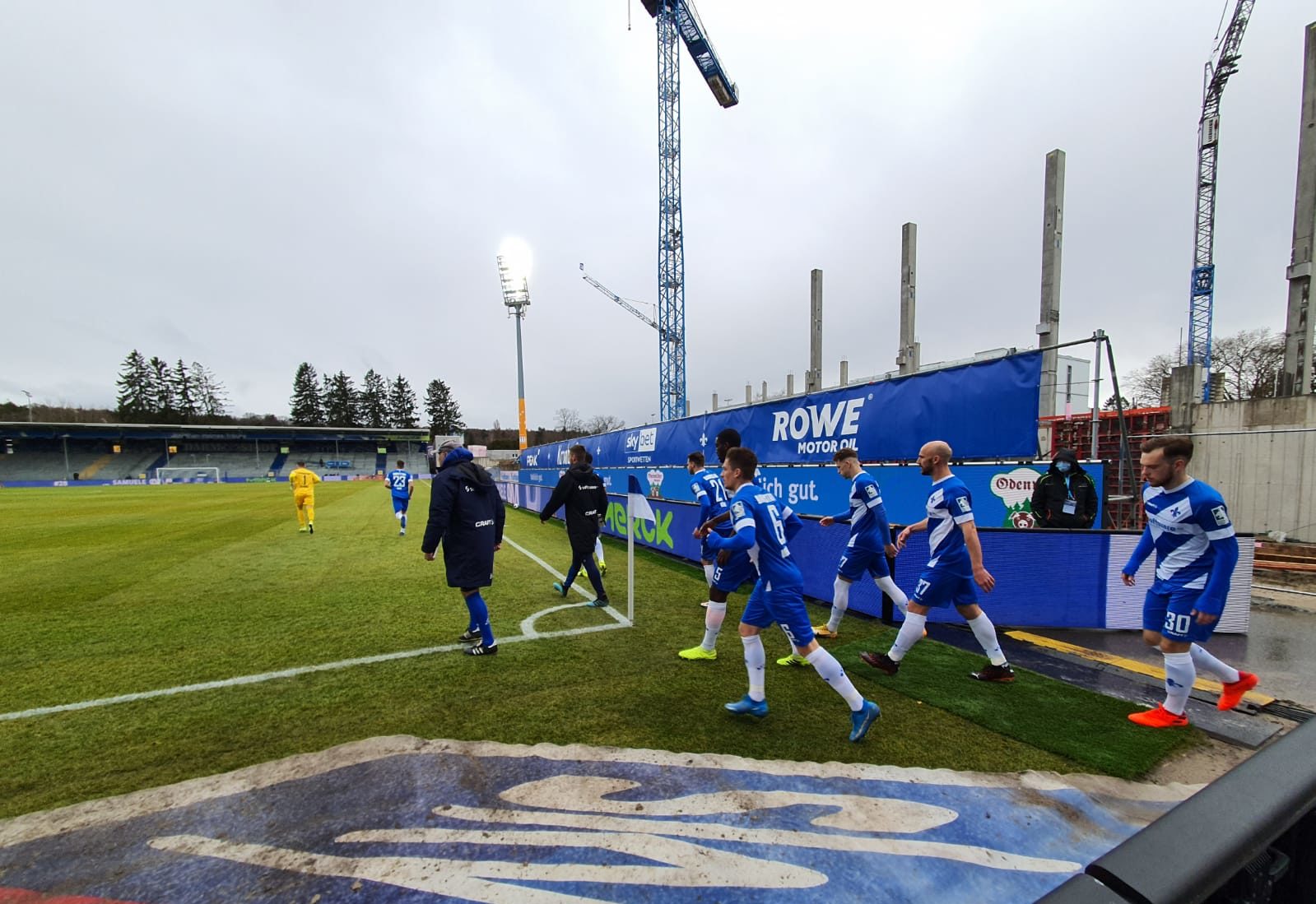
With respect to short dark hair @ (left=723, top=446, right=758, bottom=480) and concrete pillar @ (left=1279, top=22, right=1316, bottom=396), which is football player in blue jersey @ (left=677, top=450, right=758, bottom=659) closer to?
short dark hair @ (left=723, top=446, right=758, bottom=480)

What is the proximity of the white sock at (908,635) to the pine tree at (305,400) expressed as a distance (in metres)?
99.1

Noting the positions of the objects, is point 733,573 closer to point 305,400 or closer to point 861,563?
point 861,563

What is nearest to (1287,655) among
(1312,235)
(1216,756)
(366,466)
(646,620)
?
(1216,756)

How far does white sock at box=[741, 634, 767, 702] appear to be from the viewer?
3.56 meters

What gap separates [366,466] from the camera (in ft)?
218

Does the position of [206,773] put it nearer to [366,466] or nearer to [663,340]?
[663,340]

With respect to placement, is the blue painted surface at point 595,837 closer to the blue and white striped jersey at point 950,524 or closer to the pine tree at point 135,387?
the blue and white striped jersey at point 950,524

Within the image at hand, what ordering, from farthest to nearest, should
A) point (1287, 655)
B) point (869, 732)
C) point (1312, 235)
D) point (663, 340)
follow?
point (663, 340)
point (1312, 235)
point (1287, 655)
point (869, 732)

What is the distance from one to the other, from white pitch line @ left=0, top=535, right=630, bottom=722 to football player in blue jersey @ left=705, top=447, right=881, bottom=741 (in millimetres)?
2305

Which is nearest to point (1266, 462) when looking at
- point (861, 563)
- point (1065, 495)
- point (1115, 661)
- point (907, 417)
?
point (1065, 495)

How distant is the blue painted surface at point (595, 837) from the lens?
2172 mm

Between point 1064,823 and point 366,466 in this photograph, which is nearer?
point 1064,823

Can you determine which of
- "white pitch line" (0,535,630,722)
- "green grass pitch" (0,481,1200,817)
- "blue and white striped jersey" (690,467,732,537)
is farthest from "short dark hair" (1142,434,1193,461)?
"white pitch line" (0,535,630,722)

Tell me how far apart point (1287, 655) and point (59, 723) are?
10037 millimetres
